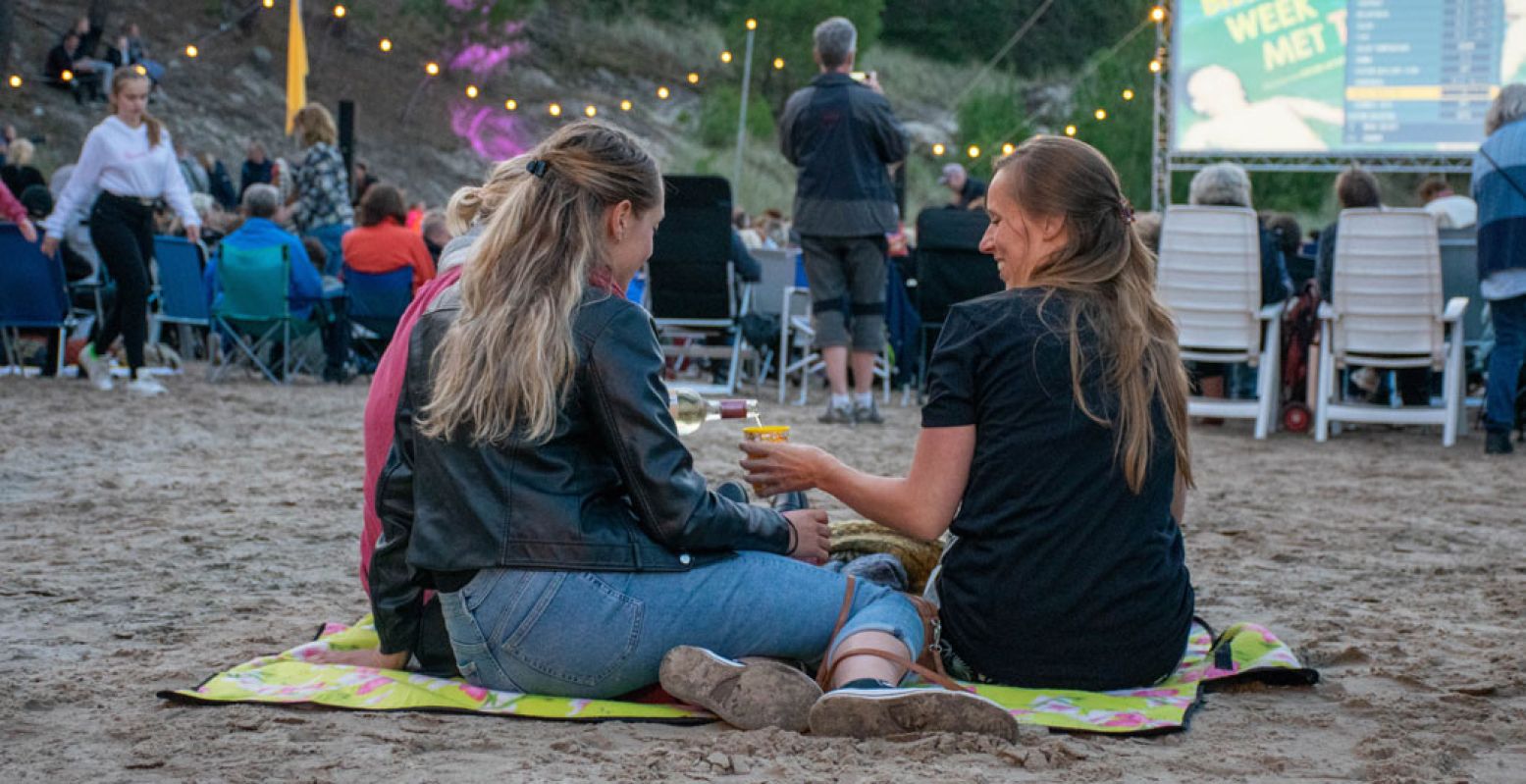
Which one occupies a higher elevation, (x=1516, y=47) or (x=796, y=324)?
(x=1516, y=47)

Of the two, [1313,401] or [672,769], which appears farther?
[1313,401]

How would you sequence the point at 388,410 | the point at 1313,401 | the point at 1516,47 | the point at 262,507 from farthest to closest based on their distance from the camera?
1. the point at 1516,47
2. the point at 1313,401
3. the point at 262,507
4. the point at 388,410

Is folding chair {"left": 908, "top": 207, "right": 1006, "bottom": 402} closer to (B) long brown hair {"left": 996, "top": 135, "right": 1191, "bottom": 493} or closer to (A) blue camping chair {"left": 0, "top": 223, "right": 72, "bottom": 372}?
(A) blue camping chair {"left": 0, "top": 223, "right": 72, "bottom": 372}

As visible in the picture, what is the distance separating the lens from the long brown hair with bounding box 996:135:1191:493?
116 inches

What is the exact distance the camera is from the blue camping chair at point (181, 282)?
10664mm

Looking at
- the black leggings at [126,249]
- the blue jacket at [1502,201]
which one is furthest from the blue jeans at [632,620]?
the black leggings at [126,249]

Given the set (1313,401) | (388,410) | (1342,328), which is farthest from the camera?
(1313,401)

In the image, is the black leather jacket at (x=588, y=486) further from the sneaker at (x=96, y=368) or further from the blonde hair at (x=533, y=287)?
the sneaker at (x=96, y=368)

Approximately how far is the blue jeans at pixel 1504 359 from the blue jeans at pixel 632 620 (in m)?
5.68

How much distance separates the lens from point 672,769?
2549 millimetres

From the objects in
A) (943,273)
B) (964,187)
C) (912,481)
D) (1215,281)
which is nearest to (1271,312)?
(1215,281)

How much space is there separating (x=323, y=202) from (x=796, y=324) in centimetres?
382

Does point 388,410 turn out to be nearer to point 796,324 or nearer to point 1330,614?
point 1330,614

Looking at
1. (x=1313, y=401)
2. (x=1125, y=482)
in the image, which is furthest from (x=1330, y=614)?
(x=1313, y=401)
